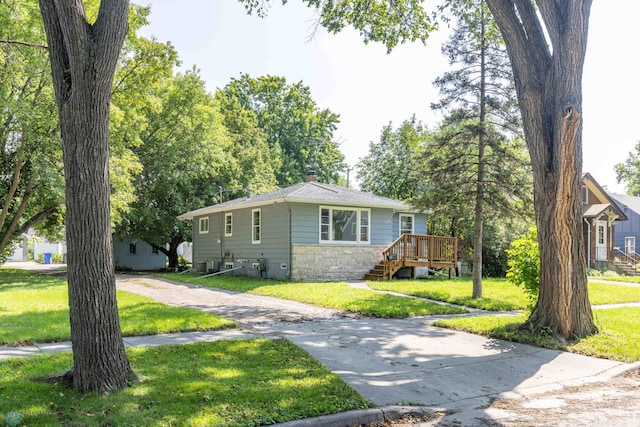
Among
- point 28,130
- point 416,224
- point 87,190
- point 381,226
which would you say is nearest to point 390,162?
point 416,224

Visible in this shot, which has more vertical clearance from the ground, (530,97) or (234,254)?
(530,97)

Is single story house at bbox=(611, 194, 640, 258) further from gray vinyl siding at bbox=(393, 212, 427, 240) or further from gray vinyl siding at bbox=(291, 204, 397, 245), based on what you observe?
gray vinyl siding at bbox=(291, 204, 397, 245)

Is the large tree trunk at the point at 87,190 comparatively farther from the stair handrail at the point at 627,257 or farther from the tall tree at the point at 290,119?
the tall tree at the point at 290,119

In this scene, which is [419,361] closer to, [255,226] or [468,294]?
[468,294]

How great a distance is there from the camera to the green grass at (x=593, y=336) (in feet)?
22.9

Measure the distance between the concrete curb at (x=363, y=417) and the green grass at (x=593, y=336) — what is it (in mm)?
3763

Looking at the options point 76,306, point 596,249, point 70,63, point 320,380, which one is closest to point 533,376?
point 320,380

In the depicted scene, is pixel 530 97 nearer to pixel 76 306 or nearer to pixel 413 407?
pixel 413 407

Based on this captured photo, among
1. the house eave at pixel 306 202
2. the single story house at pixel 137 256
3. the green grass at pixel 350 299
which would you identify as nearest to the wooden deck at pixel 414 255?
the house eave at pixel 306 202

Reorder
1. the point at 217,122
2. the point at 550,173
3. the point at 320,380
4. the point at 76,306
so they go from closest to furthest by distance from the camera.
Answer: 1. the point at 76,306
2. the point at 320,380
3. the point at 550,173
4. the point at 217,122

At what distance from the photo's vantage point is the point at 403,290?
14531mm

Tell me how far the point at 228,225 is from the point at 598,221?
72.2 ft

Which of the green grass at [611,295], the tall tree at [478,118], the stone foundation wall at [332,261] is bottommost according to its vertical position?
the green grass at [611,295]

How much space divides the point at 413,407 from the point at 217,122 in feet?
81.6
